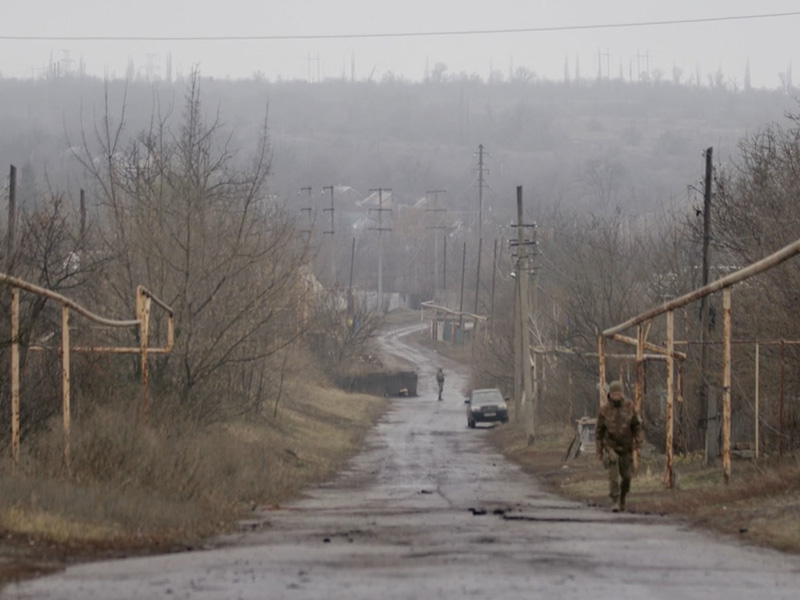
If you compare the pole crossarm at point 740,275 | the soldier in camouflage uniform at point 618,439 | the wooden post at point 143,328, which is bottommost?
the soldier in camouflage uniform at point 618,439

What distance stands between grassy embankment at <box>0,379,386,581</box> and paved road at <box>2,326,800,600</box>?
0.74 m

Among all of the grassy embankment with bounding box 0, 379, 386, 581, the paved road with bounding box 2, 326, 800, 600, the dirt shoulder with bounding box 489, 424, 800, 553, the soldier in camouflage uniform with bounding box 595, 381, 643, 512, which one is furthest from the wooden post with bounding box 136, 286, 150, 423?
the dirt shoulder with bounding box 489, 424, 800, 553

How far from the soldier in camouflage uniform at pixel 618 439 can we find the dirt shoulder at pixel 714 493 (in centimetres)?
45

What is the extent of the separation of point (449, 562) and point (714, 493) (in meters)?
8.28

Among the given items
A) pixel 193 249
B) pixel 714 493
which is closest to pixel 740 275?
pixel 714 493

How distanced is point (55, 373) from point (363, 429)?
3157 cm

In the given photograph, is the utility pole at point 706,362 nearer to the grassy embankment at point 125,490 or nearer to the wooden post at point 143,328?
the grassy embankment at point 125,490

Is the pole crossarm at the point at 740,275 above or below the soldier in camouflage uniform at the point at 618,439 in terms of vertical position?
above

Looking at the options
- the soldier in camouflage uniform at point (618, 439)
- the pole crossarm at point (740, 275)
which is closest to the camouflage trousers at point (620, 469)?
the soldier in camouflage uniform at point (618, 439)

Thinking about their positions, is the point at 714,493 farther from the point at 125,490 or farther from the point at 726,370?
the point at 125,490

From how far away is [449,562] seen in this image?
10.2m

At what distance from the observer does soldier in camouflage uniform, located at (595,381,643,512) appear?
17.8 metres

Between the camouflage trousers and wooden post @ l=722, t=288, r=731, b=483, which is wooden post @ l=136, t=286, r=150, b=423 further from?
wooden post @ l=722, t=288, r=731, b=483

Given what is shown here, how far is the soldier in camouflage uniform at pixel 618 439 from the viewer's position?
58.5 feet
